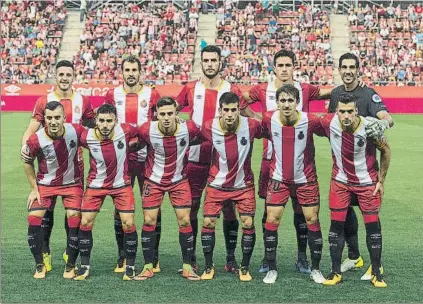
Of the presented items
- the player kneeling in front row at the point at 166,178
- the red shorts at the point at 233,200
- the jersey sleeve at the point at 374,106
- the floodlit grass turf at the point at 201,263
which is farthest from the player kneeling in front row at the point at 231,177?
the jersey sleeve at the point at 374,106

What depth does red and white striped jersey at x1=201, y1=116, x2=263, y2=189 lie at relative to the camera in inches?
→ 380

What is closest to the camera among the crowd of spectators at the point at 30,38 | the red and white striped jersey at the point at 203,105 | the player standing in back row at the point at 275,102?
the player standing in back row at the point at 275,102

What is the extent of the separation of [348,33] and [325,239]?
102 ft

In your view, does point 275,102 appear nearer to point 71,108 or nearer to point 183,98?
point 183,98

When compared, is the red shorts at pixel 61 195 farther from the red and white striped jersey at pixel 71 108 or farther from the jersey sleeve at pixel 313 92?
the jersey sleeve at pixel 313 92

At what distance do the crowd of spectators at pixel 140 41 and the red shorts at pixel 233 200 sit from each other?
29.0 metres

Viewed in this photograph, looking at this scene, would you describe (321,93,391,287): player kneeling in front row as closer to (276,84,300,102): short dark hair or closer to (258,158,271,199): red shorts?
(276,84,300,102): short dark hair

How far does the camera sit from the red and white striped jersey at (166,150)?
9.69m

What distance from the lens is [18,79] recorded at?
39.0 m

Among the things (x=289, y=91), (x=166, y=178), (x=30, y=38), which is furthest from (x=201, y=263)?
(x=30, y=38)

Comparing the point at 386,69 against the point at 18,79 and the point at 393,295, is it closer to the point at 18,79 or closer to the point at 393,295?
the point at 18,79

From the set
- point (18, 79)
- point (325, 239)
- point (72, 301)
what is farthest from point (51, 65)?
point (72, 301)

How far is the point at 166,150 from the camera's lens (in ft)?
31.8

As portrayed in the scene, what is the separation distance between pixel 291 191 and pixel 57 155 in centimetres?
250
